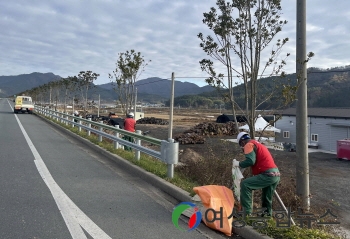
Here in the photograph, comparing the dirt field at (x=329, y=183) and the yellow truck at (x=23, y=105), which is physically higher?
the yellow truck at (x=23, y=105)

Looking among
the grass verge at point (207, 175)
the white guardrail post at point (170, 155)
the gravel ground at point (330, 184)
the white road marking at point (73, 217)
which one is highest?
the white guardrail post at point (170, 155)

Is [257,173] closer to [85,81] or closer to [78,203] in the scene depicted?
[78,203]

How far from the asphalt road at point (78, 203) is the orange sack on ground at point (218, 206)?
0.17 metres

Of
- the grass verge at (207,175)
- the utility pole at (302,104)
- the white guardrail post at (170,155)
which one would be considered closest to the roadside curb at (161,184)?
the grass verge at (207,175)

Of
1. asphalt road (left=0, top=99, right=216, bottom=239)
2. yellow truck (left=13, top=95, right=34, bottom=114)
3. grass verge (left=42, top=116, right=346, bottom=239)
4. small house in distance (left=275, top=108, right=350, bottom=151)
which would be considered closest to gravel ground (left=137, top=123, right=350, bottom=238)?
grass verge (left=42, top=116, right=346, bottom=239)

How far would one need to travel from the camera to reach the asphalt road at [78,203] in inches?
183

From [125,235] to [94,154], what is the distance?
24.8ft

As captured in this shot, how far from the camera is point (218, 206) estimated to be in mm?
4801

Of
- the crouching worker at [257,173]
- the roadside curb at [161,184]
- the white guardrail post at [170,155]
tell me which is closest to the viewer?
the roadside curb at [161,184]

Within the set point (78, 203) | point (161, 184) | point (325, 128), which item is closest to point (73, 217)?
point (78, 203)

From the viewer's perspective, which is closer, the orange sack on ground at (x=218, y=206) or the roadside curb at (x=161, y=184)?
the roadside curb at (x=161, y=184)

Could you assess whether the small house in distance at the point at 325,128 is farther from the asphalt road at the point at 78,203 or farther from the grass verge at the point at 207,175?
the asphalt road at the point at 78,203

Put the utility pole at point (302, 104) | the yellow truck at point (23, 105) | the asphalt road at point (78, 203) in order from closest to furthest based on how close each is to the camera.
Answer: the asphalt road at point (78, 203), the utility pole at point (302, 104), the yellow truck at point (23, 105)

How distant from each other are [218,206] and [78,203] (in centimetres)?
249
